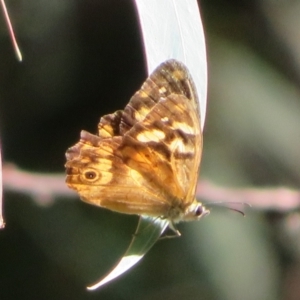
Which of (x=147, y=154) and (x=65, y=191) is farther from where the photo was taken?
(x=65, y=191)

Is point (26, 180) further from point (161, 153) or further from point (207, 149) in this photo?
point (161, 153)

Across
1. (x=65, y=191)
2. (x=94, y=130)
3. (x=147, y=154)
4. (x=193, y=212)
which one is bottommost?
(x=65, y=191)

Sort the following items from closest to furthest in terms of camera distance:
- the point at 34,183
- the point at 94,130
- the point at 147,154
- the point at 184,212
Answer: the point at 147,154 < the point at 184,212 < the point at 34,183 < the point at 94,130

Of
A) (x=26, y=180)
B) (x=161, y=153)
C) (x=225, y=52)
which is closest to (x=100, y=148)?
(x=161, y=153)

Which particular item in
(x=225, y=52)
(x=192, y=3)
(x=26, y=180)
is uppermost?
(x=192, y=3)

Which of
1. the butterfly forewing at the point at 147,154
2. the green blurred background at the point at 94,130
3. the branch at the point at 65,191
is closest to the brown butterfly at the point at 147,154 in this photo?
the butterfly forewing at the point at 147,154

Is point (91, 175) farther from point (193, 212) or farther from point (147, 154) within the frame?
point (193, 212)

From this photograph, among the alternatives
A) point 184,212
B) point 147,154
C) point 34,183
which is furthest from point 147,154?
point 34,183
